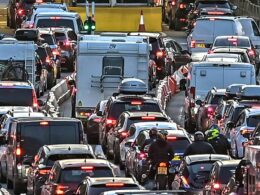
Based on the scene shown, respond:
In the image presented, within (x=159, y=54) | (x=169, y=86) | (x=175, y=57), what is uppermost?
(x=159, y=54)

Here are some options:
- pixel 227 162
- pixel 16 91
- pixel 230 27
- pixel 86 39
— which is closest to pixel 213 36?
pixel 230 27

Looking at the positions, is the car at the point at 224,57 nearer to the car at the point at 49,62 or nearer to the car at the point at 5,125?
the car at the point at 49,62

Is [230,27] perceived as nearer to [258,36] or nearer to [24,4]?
[258,36]

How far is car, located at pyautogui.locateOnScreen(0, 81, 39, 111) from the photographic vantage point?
4256 centimetres

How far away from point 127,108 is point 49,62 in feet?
47.1

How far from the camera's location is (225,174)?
2670cm

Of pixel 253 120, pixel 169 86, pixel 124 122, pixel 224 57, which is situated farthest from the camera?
pixel 169 86

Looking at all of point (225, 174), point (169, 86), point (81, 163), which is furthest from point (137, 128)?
point (169, 86)

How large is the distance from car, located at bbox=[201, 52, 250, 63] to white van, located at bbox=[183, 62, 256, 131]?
1.29m

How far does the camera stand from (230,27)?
199 feet

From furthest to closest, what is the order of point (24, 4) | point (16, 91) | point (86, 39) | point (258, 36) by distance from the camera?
point (24, 4), point (258, 36), point (86, 39), point (16, 91)

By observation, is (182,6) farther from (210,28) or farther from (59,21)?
(210,28)

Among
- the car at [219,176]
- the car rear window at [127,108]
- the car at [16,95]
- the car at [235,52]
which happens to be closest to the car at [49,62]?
the car at [235,52]

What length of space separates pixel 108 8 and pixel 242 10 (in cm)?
1380
